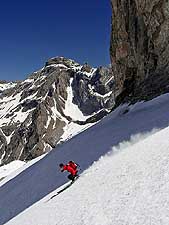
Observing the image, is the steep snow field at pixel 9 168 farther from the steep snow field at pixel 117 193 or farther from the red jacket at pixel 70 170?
the red jacket at pixel 70 170

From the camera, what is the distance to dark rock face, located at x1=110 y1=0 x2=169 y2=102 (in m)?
42.2

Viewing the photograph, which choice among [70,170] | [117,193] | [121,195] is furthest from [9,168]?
[121,195]

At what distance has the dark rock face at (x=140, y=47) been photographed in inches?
1661

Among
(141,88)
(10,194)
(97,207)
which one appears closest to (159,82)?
(141,88)

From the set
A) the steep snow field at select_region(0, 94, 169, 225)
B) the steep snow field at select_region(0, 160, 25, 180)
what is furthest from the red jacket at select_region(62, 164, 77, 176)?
the steep snow field at select_region(0, 160, 25, 180)

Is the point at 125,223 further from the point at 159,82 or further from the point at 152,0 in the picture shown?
the point at 152,0

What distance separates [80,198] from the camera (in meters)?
17.6

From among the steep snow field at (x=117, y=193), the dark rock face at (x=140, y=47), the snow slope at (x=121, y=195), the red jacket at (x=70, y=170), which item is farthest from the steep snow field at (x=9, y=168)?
the snow slope at (x=121, y=195)

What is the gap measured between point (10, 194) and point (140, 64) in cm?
2652

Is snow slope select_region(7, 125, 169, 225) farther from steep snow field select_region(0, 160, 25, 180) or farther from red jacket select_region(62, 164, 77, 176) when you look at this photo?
steep snow field select_region(0, 160, 25, 180)

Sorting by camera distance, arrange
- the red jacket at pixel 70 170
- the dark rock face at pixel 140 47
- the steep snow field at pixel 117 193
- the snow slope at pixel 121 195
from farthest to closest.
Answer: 1. the dark rock face at pixel 140 47
2. the red jacket at pixel 70 170
3. the steep snow field at pixel 117 193
4. the snow slope at pixel 121 195

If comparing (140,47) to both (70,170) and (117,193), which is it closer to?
(70,170)

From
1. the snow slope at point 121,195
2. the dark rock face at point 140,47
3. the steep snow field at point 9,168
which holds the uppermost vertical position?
the dark rock face at point 140,47

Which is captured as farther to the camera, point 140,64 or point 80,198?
point 140,64
